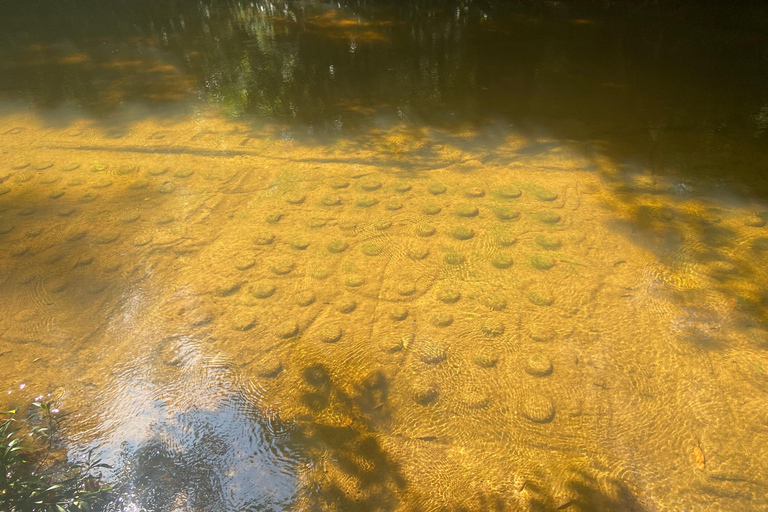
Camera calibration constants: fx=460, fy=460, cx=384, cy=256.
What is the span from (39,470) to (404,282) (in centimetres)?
181

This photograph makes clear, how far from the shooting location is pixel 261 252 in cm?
286

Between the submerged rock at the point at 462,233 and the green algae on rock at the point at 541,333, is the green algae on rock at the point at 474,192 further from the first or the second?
the green algae on rock at the point at 541,333

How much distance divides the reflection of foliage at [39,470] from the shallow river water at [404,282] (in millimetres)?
78

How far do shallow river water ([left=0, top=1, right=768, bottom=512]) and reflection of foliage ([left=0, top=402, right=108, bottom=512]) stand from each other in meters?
0.08

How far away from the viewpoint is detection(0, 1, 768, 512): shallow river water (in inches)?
70.7

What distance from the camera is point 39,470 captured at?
1.77 metres

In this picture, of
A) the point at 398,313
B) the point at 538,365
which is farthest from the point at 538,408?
the point at 398,313

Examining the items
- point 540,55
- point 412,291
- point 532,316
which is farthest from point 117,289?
point 540,55

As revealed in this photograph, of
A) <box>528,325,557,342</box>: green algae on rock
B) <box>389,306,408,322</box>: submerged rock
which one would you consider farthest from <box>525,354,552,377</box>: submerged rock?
<box>389,306,408,322</box>: submerged rock

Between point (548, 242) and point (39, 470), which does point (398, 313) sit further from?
point (39, 470)

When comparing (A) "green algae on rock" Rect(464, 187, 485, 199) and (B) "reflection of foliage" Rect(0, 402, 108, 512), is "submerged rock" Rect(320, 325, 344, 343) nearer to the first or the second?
(B) "reflection of foliage" Rect(0, 402, 108, 512)

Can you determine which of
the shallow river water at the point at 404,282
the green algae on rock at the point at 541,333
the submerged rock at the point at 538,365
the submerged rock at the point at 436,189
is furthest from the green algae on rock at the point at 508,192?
the submerged rock at the point at 538,365

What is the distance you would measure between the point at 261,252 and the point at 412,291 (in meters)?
0.99

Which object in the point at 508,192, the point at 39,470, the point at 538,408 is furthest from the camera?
the point at 508,192
